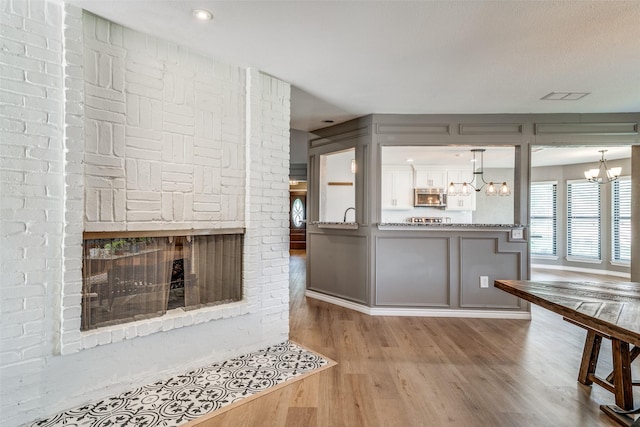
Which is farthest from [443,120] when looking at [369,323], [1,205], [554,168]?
[554,168]

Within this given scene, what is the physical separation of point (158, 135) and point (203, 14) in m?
0.84

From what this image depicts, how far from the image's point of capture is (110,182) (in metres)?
2.06

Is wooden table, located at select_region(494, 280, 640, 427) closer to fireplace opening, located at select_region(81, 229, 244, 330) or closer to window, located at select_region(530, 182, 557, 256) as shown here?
fireplace opening, located at select_region(81, 229, 244, 330)

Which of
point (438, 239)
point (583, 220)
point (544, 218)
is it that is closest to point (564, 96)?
point (438, 239)

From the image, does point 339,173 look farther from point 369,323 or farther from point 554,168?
point 554,168

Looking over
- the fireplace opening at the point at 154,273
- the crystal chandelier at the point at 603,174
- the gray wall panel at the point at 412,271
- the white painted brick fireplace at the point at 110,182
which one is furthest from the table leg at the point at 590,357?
the crystal chandelier at the point at 603,174

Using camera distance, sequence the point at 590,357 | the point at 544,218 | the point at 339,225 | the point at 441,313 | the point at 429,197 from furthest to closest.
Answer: the point at 544,218
the point at 429,197
the point at 339,225
the point at 441,313
the point at 590,357

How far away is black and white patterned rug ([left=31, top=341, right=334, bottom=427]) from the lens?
1.80 meters

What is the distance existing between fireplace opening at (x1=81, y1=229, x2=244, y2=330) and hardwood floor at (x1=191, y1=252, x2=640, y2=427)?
888 mm

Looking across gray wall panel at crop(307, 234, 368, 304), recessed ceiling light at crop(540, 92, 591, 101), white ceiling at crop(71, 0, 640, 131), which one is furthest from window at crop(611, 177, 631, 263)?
gray wall panel at crop(307, 234, 368, 304)

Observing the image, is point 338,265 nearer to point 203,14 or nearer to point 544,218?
point 203,14

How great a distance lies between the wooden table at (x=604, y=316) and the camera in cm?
143

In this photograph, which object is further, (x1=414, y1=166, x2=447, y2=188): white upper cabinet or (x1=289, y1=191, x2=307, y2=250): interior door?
(x1=289, y1=191, x2=307, y2=250): interior door

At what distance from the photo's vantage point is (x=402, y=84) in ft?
9.74
